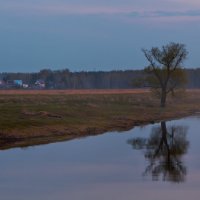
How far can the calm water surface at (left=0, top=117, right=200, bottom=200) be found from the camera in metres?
25.3

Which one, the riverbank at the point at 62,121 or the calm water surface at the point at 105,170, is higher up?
the riverbank at the point at 62,121

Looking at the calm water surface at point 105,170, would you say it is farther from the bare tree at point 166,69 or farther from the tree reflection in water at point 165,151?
the bare tree at point 166,69

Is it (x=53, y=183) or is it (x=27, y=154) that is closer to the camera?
(x=53, y=183)

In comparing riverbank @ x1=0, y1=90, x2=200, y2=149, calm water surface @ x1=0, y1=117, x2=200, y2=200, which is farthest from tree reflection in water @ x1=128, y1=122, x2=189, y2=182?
riverbank @ x1=0, y1=90, x2=200, y2=149

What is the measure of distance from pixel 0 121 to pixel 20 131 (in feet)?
8.15

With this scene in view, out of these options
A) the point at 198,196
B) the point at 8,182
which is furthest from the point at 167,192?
the point at 8,182

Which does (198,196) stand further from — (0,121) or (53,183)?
(0,121)

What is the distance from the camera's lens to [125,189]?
2608 centimetres

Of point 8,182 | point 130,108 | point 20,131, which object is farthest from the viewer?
point 130,108

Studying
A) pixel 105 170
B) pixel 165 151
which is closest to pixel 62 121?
pixel 165 151

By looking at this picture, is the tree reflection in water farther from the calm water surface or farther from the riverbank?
the riverbank

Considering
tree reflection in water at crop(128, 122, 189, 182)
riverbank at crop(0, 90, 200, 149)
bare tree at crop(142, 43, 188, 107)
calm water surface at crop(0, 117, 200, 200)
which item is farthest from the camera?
bare tree at crop(142, 43, 188, 107)

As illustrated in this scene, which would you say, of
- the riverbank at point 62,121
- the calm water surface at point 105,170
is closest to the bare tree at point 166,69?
the riverbank at point 62,121

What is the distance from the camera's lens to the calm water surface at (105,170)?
25281 mm
